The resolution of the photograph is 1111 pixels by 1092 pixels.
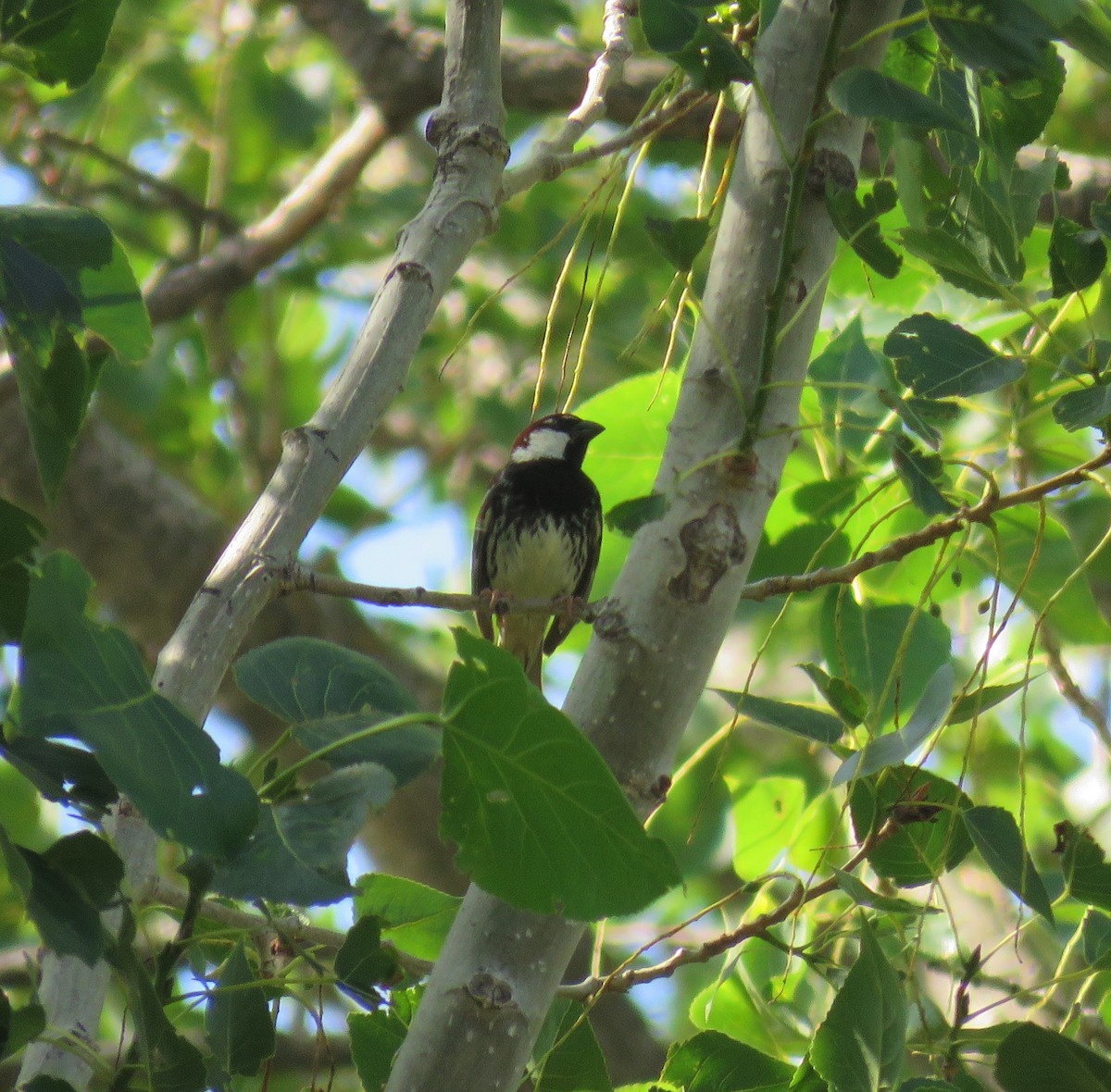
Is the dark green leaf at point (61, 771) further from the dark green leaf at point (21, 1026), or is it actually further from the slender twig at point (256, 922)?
the slender twig at point (256, 922)

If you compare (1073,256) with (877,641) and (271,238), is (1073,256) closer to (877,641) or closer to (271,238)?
(877,641)

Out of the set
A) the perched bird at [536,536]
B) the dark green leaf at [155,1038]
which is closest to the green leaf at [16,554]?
the dark green leaf at [155,1038]

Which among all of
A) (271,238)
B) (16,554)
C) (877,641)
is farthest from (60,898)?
(271,238)

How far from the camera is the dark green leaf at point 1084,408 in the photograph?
117 centimetres

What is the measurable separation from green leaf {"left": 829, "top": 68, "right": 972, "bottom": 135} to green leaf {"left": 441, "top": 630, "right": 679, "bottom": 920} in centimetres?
55

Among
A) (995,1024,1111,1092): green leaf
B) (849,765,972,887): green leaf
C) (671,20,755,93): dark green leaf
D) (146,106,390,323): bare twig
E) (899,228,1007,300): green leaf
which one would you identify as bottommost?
(995,1024,1111,1092): green leaf

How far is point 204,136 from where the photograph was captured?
4691mm

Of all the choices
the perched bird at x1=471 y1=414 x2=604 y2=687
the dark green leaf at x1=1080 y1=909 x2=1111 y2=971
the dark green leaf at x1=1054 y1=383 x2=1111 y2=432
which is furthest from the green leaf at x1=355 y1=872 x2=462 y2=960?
the perched bird at x1=471 y1=414 x2=604 y2=687

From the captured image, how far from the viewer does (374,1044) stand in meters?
1.43

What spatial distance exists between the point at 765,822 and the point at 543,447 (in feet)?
6.98

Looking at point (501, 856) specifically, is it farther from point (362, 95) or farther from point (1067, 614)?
point (362, 95)

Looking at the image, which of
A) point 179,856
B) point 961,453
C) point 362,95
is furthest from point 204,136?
point 961,453

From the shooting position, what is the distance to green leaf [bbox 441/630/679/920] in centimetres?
98

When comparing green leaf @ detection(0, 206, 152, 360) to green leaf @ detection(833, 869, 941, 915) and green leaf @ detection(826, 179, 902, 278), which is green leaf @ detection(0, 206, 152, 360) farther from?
green leaf @ detection(833, 869, 941, 915)
